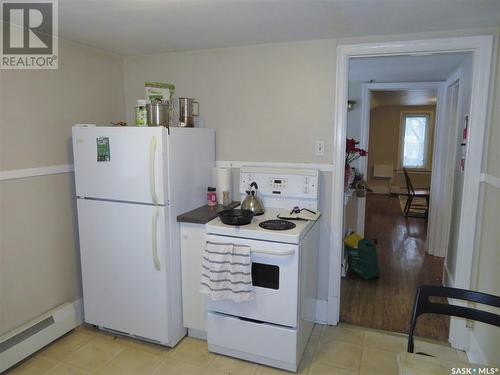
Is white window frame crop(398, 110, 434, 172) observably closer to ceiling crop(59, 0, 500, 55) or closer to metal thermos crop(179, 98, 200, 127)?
ceiling crop(59, 0, 500, 55)

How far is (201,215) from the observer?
96.6 inches

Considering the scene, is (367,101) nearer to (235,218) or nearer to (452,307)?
(235,218)

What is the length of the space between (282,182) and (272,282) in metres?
0.79

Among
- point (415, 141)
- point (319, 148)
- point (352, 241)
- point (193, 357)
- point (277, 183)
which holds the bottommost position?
point (193, 357)

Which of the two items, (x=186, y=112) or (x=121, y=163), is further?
(x=186, y=112)

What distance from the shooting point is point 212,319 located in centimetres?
236

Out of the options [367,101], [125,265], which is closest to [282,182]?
[125,265]

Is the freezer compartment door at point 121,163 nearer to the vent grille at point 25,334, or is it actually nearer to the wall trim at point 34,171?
the wall trim at point 34,171

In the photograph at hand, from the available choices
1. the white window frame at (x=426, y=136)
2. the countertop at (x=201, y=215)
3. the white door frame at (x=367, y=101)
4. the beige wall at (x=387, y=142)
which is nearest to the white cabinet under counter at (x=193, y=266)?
the countertop at (x=201, y=215)

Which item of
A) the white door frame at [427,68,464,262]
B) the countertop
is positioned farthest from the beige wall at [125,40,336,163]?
the white door frame at [427,68,464,262]

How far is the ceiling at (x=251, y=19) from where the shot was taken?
1840mm

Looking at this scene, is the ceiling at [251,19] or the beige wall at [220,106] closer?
the ceiling at [251,19]

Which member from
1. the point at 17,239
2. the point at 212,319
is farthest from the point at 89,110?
the point at 212,319

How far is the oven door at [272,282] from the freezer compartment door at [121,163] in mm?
517
